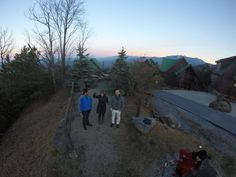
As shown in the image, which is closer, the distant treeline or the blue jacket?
the blue jacket

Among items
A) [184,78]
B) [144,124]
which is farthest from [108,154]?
[184,78]

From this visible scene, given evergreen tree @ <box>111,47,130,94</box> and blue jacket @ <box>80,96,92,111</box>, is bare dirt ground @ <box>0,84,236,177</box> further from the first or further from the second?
evergreen tree @ <box>111,47,130,94</box>

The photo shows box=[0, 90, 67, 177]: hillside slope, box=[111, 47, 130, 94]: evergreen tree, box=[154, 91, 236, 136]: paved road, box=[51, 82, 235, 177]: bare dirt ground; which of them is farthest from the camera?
box=[111, 47, 130, 94]: evergreen tree

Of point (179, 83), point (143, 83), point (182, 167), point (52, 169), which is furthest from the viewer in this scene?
point (179, 83)

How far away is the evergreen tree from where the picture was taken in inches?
658

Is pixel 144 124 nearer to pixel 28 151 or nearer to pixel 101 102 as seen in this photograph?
pixel 101 102

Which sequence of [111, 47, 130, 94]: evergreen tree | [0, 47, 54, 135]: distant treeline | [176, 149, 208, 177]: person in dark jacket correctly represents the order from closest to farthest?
[176, 149, 208, 177]: person in dark jacket
[111, 47, 130, 94]: evergreen tree
[0, 47, 54, 135]: distant treeline

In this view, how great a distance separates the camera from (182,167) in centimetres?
636

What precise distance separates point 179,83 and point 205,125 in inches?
734

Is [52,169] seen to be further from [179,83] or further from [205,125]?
[179,83]

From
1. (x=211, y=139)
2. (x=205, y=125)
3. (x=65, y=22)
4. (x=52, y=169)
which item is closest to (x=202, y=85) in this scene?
(x=205, y=125)

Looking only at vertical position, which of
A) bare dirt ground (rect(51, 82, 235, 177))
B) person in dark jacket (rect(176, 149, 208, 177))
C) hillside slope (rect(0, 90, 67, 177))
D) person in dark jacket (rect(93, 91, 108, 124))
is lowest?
hillside slope (rect(0, 90, 67, 177))

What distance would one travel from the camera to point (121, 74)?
55.9 ft

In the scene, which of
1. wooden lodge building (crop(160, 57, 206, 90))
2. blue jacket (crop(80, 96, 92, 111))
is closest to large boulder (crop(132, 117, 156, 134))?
blue jacket (crop(80, 96, 92, 111))
